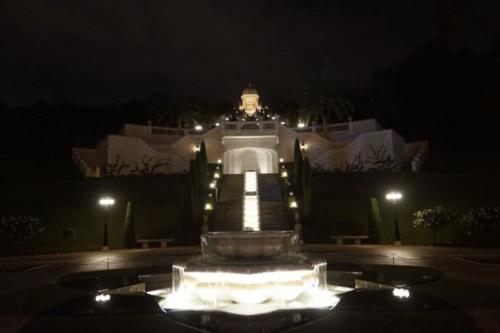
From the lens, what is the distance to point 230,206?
30.0m

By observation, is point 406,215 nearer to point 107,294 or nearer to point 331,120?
point 107,294

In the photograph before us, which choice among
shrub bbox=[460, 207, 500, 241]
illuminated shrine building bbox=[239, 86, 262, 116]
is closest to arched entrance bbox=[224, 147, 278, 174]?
illuminated shrine building bbox=[239, 86, 262, 116]

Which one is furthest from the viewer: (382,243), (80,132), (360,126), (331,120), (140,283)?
(80,132)

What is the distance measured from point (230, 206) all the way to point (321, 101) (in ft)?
95.8

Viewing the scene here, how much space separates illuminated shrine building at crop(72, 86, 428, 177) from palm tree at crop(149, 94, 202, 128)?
9.23 m

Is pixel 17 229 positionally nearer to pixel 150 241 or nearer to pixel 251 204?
pixel 150 241

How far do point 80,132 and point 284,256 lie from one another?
61222 millimetres

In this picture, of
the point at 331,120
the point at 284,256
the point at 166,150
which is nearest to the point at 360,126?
the point at 331,120

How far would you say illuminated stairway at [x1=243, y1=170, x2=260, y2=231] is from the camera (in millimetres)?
27078

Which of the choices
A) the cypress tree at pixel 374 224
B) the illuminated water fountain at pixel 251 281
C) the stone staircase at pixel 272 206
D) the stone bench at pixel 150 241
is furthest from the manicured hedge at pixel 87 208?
the illuminated water fountain at pixel 251 281

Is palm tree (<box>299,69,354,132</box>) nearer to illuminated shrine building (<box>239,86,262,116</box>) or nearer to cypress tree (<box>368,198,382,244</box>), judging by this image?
illuminated shrine building (<box>239,86,262,116</box>)

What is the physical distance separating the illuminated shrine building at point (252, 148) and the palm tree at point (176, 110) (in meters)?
9.23

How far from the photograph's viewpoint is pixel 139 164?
43.2 meters

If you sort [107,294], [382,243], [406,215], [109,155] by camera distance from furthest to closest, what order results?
[109,155] → [406,215] → [382,243] → [107,294]
